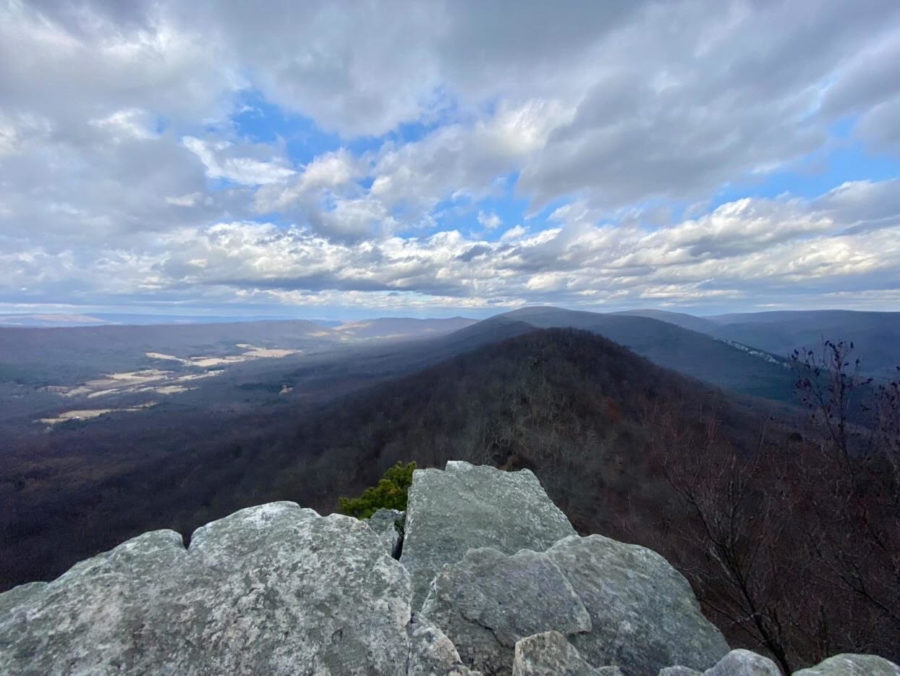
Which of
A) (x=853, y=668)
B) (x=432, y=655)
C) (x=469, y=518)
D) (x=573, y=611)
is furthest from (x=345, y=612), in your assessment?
(x=853, y=668)

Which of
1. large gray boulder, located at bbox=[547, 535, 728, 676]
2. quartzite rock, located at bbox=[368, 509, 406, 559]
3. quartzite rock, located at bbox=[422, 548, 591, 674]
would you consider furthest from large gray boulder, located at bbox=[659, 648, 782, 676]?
quartzite rock, located at bbox=[368, 509, 406, 559]

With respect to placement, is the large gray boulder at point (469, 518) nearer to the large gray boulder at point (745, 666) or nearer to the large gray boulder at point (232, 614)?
the large gray boulder at point (232, 614)

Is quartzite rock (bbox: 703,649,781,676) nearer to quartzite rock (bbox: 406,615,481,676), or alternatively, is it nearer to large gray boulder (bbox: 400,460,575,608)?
quartzite rock (bbox: 406,615,481,676)

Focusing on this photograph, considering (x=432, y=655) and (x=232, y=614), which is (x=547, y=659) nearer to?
(x=432, y=655)

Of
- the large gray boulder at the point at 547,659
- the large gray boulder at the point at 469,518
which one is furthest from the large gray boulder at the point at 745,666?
the large gray boulder at the point at 469,518

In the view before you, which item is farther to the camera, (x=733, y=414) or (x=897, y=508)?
(x=733, y=414)

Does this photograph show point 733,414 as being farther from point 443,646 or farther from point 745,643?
point 443,646

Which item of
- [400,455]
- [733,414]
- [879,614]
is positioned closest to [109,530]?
[400,455]
